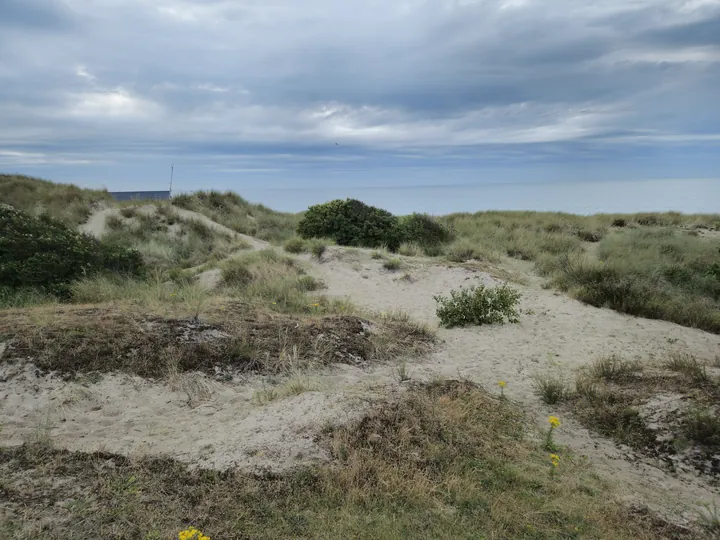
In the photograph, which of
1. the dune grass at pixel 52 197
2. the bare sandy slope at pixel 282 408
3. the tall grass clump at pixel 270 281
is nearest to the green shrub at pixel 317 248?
the tall grass clump at pixel 270 281

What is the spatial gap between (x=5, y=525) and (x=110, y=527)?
61 cm

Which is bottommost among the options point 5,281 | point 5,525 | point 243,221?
point 5,525

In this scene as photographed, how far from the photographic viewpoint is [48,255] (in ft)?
27.9

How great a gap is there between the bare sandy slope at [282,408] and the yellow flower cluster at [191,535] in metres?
0.83

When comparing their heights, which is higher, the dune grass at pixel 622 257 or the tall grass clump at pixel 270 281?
the dune grass at pixel 622 257

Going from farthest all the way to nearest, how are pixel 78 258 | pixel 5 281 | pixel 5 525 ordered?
pixel 78 258
pixel 5 281
pixel 5 525

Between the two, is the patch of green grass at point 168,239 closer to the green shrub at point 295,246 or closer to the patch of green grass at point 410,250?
the green shrub at point 295,246

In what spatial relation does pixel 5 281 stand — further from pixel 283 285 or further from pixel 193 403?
pixel 193 403

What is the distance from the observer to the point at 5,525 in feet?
9.11

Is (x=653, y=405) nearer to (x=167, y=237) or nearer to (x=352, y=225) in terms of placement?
(x=352, y=225)

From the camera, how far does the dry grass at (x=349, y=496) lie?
112 inches

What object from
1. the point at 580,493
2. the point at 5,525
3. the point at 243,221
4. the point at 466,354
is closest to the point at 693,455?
the point at 580,493

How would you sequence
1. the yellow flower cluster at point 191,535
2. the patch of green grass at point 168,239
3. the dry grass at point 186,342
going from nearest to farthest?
the yellow flower cluster at point 191,535
the dry grass at point 186,342
the patch of green grass at point 168,239

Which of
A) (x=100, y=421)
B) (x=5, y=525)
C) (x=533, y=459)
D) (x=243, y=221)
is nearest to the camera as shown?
(x=5, y=525)
